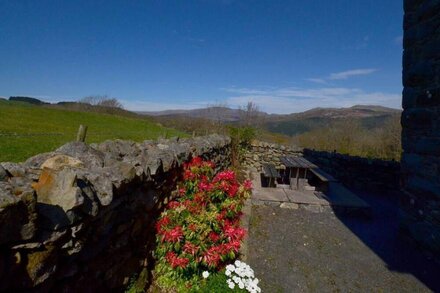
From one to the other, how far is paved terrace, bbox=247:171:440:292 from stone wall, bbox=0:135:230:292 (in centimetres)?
194

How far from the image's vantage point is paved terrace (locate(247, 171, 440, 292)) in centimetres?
363

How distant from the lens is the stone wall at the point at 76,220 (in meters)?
1.36

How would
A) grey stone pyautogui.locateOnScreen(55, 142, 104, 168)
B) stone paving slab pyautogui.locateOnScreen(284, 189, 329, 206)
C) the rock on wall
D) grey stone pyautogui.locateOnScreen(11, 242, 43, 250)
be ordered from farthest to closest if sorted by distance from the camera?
stone paving slab pyautogui.locateOnScreen(284, 189, 329, 206) → the rock on wall → grey stone pyautogui.locateOnScreen(55, 142, 104, 168) → grey stone pyautogui.locateOnScreen(11, 242, 43, 250)

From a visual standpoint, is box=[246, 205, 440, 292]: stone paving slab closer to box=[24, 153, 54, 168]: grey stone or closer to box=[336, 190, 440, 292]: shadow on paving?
box=[336, 190, 440, 292]: shadow on paving

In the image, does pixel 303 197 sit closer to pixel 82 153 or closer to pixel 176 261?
pixel 176 261

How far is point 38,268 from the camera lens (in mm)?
1477

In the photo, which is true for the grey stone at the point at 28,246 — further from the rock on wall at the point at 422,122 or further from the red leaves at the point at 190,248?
the rock on wall at the point at 422,122

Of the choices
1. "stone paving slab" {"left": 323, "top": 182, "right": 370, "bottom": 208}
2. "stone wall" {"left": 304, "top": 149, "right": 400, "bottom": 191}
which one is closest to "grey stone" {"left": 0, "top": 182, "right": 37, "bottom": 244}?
"stone paving slab" {"left": 323, "top": 182, "right": 370, "bottom": 208}

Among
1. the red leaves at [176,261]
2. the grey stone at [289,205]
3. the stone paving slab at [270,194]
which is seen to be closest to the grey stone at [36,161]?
the red leaves at [176,261]

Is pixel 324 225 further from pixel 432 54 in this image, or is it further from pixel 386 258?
pixel 432 54

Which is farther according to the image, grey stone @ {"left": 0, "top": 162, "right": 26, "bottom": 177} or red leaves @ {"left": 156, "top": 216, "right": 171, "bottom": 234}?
red leaves @ {"left": 156, "top": 216, "right": 171, "bottom": 234}

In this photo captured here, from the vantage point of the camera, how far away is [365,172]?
28.6ft

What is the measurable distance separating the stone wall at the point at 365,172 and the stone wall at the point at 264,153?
2529 mm

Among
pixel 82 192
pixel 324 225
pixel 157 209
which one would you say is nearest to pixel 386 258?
pixel 324 225
